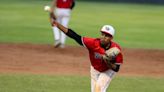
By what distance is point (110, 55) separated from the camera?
9.30 meters

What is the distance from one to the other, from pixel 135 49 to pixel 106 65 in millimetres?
9293

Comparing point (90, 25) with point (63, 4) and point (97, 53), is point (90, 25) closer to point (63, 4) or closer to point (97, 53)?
point (63, 4)

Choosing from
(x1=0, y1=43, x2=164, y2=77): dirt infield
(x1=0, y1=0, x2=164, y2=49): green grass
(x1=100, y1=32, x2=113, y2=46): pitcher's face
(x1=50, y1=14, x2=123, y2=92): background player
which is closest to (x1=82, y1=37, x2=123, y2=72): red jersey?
(x1=50, y1=14, x2=123, y2=92): background player

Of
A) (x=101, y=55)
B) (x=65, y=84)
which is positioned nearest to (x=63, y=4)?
(x=65, y=84)

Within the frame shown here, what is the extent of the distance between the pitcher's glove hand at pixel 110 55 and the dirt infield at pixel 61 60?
4.76 meters

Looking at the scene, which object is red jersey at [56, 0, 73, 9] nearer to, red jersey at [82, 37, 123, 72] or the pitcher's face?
red jersey at [82, 37, 123, 72]

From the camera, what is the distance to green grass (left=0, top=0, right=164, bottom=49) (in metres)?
21.4

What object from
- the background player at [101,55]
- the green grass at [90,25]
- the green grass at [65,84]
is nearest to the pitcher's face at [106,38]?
the background player at [101,55]

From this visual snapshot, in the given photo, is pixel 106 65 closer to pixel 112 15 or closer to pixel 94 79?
pixel 94 79

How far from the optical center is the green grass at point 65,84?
11839mm

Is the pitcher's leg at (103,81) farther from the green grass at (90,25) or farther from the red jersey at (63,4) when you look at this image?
the green grass at (90,25)

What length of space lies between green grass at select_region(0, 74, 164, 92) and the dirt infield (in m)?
0.83

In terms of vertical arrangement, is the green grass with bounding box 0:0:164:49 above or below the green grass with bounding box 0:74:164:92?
below

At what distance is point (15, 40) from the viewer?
20.2m
